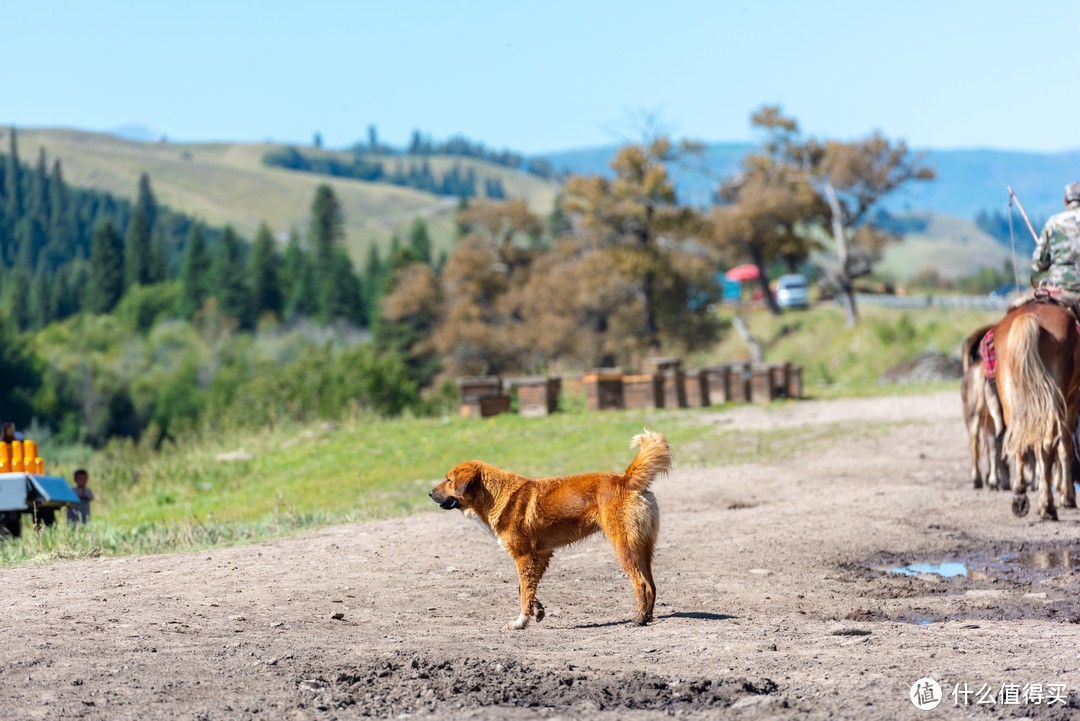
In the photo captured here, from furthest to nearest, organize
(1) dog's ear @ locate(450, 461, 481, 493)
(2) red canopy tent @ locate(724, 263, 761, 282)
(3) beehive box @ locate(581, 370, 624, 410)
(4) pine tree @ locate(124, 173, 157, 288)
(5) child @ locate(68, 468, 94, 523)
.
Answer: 1. (4) pine tree @ locate(124, 173, 157, 288)
2. (2) red canopy tent @ locate(724, 263, 761, 282)
3. (3) beehive box @ locate(581, 370, 624, 410)
4. (5) child @ locate(68, 468, 94, 523)
5. (1) dog's ear @ locate(450, 461, 481, 493)

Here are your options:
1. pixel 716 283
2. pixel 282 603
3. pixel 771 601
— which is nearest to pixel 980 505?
pixel 771 601

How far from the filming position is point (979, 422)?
54.1 feet

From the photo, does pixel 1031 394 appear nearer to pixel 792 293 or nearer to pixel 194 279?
pixel 792 293

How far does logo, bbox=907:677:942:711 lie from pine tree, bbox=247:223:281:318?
12060 cm

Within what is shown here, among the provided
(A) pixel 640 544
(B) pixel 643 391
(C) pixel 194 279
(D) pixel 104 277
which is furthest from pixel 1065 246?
(D) pixel 104 277

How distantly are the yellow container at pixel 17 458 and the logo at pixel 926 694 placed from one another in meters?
10.9

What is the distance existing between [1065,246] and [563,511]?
7.76 meters

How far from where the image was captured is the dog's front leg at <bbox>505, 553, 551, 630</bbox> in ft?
29.3

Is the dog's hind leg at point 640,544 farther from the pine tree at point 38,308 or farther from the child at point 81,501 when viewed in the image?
the pine tree at point 38,308

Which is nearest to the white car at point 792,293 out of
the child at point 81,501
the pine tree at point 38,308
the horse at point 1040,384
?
the child at point 81,501

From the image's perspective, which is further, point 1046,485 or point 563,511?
point 1046,485

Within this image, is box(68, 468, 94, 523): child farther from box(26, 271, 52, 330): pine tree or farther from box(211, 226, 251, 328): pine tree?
box(26, 271, 52, 330): pine tree

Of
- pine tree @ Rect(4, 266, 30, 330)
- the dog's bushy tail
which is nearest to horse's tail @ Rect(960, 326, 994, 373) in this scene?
the dog's bushy tail

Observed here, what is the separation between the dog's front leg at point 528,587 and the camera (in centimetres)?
894
